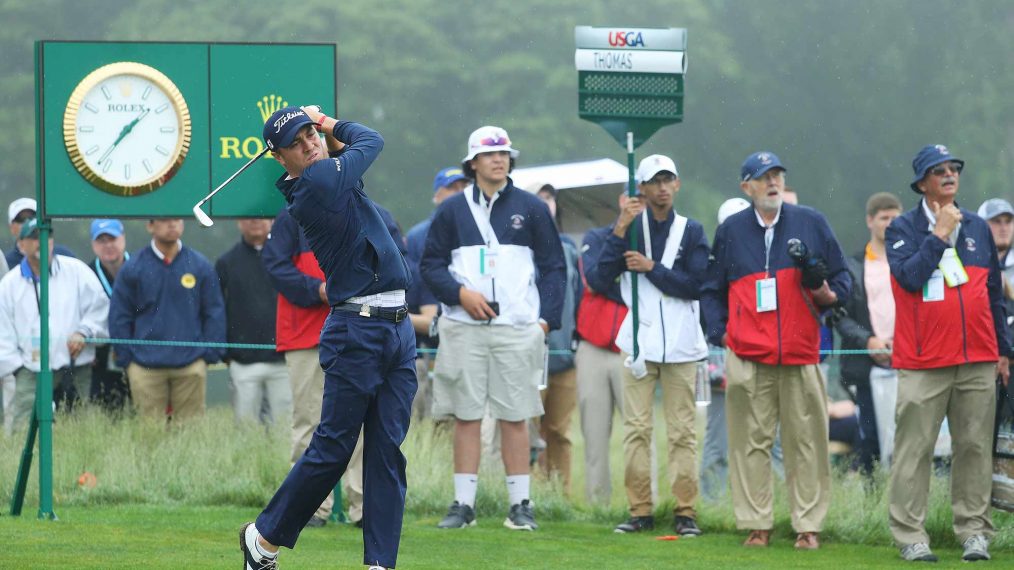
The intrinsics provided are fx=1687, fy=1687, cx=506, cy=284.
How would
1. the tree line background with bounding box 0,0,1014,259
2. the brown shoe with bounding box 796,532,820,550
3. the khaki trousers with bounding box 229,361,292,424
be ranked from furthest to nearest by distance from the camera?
the tree line background with bounding box 0,0,1014,259
the khaki trousers with bounding box 229,361,292,424
the brown shoe with bounding box 796,532,820,550

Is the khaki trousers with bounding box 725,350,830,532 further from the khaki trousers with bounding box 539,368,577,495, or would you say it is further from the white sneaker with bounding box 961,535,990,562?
the khaki trousers with bounding box 539,368,577,495

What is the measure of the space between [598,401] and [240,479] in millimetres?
2571

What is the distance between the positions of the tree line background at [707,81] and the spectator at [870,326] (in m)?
13.1

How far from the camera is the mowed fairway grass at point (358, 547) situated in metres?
8.69

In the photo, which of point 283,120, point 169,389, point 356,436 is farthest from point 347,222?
point 169,389

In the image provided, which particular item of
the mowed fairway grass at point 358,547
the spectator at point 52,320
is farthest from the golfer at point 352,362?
the spectator at point 52,320

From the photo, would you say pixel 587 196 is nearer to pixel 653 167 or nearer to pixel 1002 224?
pixel 1002 224

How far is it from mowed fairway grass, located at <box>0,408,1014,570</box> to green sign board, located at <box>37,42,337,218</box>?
1967 mm

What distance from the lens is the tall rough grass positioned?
421 inches

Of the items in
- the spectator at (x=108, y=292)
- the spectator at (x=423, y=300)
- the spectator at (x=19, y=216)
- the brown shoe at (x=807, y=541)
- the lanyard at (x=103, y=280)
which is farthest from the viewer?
the spectator at (x=19, y=216)

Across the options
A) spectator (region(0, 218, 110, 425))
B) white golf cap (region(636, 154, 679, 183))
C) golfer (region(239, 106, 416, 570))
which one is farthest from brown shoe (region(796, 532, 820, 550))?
spectator (region(0, 218, 110, 425))

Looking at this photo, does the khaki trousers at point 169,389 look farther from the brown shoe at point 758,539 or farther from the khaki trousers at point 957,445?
the khaki trousers at point 957,445

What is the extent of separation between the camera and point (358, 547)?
9.48 m

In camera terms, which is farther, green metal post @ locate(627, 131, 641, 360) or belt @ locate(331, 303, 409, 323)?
green metal post @ locate(627, 131, 641, 360)
